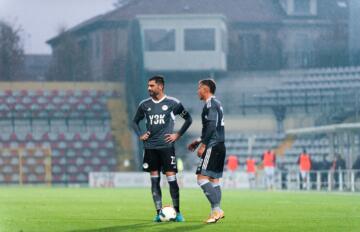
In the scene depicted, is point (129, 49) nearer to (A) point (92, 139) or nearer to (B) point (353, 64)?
(A) point (92, 139)

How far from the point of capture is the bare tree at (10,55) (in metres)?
51.2

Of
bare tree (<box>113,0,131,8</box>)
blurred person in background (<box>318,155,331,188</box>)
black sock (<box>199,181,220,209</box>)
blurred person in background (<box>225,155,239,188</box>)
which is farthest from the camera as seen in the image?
bare tree (<box>113,0,131,8</box>)

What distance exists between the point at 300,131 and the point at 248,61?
34.5ft

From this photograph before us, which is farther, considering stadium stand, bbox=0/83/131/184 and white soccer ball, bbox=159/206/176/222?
stadium stand, bbox=0/83/131/184

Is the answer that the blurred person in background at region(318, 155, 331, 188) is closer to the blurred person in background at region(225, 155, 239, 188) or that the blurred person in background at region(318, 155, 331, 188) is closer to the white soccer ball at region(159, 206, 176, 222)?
the blurred person in background at region(225, 155, 239, 188)

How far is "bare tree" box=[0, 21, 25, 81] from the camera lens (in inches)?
2016

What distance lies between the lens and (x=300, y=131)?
42969 millimetres

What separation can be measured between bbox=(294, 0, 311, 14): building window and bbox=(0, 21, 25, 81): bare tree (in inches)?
521

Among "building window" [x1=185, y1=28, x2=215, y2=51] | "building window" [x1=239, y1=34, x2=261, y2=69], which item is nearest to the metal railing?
"building window" [x1=239, y1=34, x2=261, y2=69]

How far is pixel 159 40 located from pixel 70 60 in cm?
420

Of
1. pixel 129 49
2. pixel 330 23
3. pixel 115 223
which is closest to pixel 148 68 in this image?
pixel 129 49

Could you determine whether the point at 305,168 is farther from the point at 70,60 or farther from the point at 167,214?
the point at 167,214

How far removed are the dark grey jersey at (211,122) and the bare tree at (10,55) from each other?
3896 centimetres

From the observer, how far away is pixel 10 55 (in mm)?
51906
